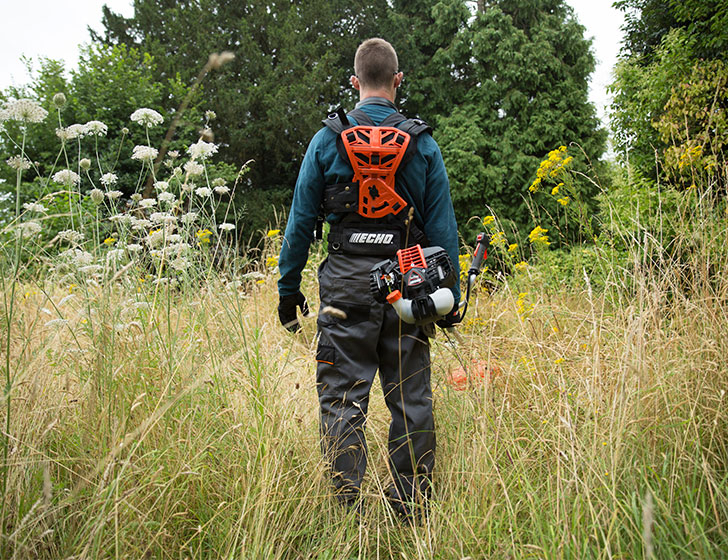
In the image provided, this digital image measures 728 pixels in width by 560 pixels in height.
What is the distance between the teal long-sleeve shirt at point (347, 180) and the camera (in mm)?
2266

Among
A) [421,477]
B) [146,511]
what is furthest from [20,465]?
[421,477]

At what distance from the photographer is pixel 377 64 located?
2375mm

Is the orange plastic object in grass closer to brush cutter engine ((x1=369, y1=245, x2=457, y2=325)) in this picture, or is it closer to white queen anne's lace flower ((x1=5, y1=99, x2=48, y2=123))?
brush cutter engine ((x1=369, y1=245, x2=457, y2=325))

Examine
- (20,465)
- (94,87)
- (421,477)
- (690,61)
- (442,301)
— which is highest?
(94,87)

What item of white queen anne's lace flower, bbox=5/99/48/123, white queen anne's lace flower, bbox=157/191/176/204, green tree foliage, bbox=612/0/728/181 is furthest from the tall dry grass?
green tree foliage, bbox=612/0/728/181

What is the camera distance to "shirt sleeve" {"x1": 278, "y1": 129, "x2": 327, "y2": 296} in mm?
2291

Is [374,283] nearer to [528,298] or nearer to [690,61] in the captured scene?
[528,298]

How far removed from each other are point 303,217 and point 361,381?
2.45 feet

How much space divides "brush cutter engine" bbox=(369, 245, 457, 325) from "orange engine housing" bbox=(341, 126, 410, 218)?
268 mm

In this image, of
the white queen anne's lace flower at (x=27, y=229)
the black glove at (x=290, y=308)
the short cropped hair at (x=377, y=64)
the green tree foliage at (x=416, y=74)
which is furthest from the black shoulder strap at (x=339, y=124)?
the green tree foliage at (x=416, y=74)

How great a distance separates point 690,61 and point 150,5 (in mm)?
16771

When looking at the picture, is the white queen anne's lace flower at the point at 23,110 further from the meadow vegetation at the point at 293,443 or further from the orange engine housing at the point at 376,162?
the orange engine housing at the point at 376,162

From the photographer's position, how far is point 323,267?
7.68 feet

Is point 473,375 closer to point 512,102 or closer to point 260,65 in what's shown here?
point 512,102
